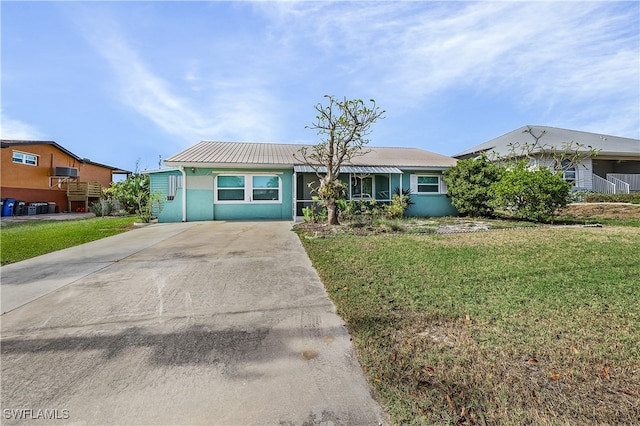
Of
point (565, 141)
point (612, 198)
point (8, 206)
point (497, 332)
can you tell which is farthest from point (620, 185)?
point (8, 206)

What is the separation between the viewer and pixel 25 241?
8461 mm

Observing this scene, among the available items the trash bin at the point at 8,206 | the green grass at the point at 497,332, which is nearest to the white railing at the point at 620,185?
the green grass at the point at 497,332

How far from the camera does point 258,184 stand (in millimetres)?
14078

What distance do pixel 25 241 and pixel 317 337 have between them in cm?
1039

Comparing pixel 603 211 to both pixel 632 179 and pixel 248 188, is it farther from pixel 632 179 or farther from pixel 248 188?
pixel 248 188

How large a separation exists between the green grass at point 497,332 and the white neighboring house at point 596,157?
468 inches

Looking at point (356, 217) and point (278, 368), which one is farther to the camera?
point (356, 217)

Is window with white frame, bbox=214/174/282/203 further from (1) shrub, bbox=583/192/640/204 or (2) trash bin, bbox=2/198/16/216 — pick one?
(1) shrub, bbox=583/192/640/204

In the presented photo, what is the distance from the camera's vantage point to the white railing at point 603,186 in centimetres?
1696

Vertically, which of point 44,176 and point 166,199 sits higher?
point 44,176

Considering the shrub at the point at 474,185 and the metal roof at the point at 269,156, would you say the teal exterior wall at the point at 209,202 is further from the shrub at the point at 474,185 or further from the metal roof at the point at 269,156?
the shrub at the point at 474,185

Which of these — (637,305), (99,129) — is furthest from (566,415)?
(99,129)

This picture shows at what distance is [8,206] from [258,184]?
1621cm

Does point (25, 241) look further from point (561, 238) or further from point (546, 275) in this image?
point (561, 238)
